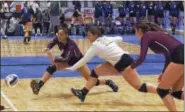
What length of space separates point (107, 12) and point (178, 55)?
18.4 meters

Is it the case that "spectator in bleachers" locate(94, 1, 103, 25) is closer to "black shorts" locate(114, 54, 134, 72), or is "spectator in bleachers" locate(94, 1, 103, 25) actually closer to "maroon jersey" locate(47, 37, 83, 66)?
"maroon jersey" locate(47, 37, 83, 66)

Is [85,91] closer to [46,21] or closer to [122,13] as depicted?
[46,21]

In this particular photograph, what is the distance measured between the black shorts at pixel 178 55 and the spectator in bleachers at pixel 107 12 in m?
18.0

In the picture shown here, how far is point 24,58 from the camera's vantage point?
627 inches

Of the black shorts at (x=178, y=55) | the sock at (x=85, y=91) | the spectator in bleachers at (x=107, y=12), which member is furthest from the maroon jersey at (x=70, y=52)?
the spectator in bleachers at (x=107, y=12)

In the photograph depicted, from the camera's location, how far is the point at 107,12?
81.8 feet

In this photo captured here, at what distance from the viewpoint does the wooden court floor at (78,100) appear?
27.0ft

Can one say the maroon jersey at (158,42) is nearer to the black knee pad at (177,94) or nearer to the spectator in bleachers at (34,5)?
the black knee pad at (177,94)

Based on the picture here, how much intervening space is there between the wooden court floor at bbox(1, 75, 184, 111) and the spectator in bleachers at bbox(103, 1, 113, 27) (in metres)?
14.4

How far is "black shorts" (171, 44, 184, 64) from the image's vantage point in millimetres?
6629

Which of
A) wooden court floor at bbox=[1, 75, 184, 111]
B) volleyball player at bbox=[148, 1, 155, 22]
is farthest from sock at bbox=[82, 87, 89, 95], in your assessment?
volleyball player at bbox=[148, 1, 155, 22]

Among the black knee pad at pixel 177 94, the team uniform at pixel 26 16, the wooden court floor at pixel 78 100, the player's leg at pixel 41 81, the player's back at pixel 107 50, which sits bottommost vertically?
the team uniform at pixel 26 16

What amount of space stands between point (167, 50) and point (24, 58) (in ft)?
32.1

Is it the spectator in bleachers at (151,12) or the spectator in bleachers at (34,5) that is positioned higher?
the spectator in bleachers at (34,5)
